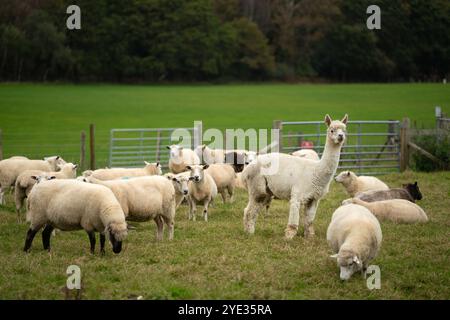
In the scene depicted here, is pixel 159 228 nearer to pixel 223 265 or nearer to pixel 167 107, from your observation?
pixel 223 265

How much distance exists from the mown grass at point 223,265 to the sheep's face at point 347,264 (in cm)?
14

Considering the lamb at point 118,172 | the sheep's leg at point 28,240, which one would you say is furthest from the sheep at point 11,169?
the sheep's leg at point 28,240

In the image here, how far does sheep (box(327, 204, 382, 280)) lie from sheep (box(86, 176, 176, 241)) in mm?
3083

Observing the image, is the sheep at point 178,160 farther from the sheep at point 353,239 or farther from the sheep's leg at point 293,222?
the sheep at point 353,239

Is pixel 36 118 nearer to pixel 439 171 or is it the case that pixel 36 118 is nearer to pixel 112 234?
pixel 439 171

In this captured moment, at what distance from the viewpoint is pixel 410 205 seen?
13.2 meters

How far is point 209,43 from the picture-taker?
75250mm

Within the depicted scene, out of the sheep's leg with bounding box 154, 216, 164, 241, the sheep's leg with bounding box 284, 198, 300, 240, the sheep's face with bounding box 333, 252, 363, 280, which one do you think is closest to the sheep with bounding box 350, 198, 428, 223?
the sheep's leg with bounding box 284, 198, 300, 240

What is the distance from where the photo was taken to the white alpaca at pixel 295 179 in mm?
11570

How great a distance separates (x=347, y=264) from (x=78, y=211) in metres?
4.03

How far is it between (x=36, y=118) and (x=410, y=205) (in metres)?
30.7

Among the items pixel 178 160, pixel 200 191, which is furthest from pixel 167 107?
pixel 200 191
